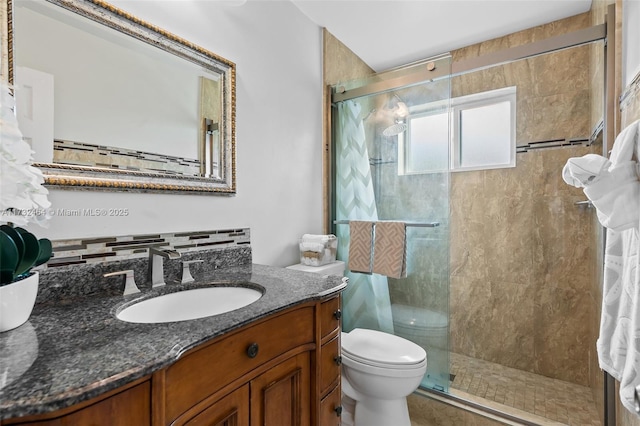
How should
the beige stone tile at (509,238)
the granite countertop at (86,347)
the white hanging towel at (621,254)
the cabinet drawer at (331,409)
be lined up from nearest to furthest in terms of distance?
the granite countertop at (86,347) → the white hanging towel at (621,254) → the cabinet drawer at (331,409) → the beige stone tile at (509,238)

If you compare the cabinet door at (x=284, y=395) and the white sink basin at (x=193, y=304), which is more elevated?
the white sink basin at (x=193, y=304)

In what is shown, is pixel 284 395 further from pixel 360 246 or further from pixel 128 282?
pixel 360 246

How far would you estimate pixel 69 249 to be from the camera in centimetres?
96

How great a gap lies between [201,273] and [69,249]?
469 mm

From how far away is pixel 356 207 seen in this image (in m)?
2.12

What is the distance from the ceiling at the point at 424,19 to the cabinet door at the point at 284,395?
6.53 feet

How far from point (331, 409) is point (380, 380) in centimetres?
41

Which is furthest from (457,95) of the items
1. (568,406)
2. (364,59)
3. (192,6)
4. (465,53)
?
(568,406)

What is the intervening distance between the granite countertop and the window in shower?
4.12ft

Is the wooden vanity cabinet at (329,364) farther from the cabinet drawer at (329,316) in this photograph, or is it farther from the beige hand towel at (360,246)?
the beige hand towel at (360,246)

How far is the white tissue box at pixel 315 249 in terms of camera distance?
1.81 metres

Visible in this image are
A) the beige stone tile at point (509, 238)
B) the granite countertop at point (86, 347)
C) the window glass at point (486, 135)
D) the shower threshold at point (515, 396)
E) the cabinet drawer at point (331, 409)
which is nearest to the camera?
the granite countertop at point (86, 347)

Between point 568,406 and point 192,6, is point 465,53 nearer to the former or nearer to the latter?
point 192,6

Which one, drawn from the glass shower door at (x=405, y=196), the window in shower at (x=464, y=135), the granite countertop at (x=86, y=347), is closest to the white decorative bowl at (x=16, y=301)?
the granite countertop at (x=86, y=347)
